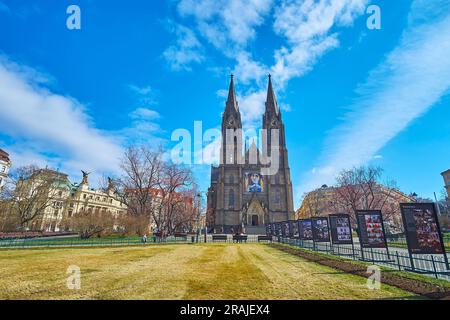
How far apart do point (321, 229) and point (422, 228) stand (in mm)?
8331

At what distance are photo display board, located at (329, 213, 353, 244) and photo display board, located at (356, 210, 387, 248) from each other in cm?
268

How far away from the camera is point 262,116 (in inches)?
2509

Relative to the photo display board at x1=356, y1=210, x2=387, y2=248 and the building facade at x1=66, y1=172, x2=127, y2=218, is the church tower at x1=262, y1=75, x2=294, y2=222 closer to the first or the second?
the photo display board at x1=356, y1=210, x2=387, y2=248

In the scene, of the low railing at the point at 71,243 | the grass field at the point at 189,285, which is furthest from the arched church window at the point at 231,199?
the grass field at the point at 189,285

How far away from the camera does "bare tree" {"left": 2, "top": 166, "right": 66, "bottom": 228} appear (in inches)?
1275

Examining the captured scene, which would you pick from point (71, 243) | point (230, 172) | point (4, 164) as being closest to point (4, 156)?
point (4, 164)

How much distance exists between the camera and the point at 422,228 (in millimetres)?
8961

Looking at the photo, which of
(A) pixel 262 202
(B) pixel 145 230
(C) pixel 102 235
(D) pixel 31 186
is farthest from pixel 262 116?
(D) pixel 31 186

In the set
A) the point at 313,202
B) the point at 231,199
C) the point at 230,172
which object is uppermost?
the point at 230,172

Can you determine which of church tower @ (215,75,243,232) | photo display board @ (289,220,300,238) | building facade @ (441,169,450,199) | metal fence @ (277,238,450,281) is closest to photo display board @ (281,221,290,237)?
photo display board @ (289,220,300,238)

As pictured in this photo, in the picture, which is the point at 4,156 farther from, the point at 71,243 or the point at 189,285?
the point at 189,285

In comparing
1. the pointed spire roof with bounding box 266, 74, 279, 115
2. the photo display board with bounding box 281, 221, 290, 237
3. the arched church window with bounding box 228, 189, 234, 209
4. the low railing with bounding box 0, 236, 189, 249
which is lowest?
the low railing with bounding box 0, 236, 189, 249
